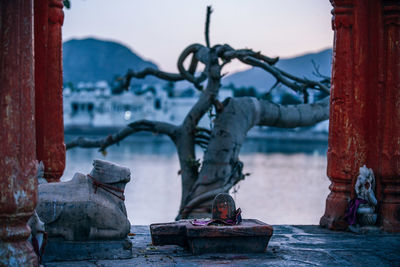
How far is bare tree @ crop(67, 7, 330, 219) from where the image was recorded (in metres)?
8.88

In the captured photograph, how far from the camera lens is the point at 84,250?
434 cm

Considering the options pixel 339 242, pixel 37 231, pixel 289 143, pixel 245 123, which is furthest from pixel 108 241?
pixel 289 143

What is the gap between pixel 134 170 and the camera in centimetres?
3622

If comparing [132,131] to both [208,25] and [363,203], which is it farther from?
[363,203]

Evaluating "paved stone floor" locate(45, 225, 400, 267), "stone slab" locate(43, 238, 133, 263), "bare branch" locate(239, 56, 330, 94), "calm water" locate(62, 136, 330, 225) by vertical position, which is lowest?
"calm water" locate(62, 136, 330, 225)

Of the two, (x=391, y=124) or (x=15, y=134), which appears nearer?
(x=15, y=134)

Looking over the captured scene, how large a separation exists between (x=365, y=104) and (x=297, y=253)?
1958mm

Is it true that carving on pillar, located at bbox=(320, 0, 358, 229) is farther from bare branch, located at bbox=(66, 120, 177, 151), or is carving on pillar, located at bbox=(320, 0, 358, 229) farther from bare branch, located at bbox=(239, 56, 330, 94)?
bare branch, located at bbox=(66, 120, 177, 151)

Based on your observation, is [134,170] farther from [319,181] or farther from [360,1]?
[360,1]

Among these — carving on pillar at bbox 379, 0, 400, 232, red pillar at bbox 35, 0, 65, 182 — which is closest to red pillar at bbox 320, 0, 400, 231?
carving on pillar at bbox 379, 0, 400, 232

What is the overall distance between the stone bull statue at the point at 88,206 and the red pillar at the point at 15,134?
1.80ft

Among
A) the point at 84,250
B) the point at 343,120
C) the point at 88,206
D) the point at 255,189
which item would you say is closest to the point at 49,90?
the point at 88,206

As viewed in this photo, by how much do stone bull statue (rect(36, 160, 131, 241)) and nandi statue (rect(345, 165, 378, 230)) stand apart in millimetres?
2451

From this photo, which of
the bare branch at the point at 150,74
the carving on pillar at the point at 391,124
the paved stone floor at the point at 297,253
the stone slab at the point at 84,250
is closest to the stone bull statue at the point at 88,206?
the stone slab at the point at 84,250
